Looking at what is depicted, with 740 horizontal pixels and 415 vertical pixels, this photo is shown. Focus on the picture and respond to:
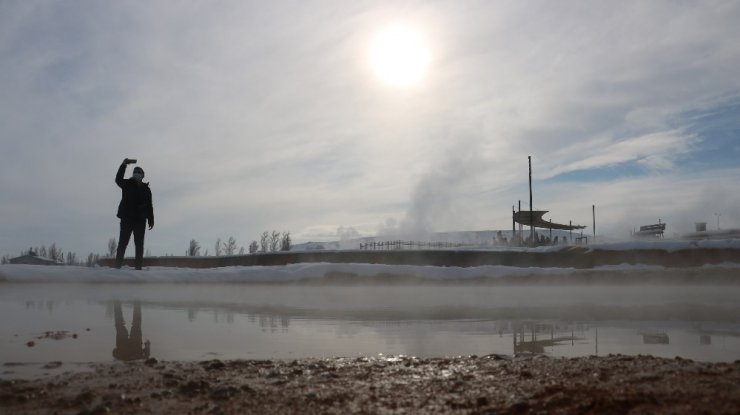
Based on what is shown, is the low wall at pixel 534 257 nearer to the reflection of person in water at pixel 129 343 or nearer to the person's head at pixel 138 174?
the person's head at pixel 138 174

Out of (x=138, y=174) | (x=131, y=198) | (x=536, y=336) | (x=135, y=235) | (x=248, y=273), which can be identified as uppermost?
(x=138, y=174)

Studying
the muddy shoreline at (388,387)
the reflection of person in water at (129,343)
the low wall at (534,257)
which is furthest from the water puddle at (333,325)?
the low wall at (534,257)

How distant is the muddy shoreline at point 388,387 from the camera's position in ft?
7.89

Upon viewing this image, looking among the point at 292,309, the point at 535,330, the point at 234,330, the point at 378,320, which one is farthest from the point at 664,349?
the point at 292,309

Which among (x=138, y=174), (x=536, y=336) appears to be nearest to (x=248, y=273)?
(x=138, y=174)

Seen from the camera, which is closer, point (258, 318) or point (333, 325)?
point (333, 325)

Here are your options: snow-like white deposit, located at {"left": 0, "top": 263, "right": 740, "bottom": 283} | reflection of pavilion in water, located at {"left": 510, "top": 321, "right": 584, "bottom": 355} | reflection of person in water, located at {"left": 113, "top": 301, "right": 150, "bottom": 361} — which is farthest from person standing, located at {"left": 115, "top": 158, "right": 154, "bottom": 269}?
reflection of pavilion in water, located at {"left": 510, "top": 321, "right": 584, "bottom": 355}

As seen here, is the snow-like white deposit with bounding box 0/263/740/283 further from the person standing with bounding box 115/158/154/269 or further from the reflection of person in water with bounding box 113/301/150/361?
the reflection of person in water with bounding box 113/301/150/361

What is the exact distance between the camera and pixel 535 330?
16.2 ft

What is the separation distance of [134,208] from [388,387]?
9.40 metres

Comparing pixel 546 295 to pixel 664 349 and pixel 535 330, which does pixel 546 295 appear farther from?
pixel 664 349

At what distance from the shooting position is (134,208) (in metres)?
10.9

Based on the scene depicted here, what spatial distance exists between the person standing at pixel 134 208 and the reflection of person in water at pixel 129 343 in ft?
19.3

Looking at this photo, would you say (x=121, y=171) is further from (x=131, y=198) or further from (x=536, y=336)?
(x=536, y=336)
